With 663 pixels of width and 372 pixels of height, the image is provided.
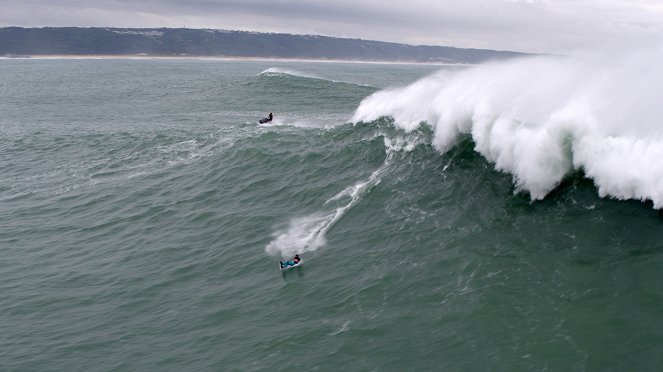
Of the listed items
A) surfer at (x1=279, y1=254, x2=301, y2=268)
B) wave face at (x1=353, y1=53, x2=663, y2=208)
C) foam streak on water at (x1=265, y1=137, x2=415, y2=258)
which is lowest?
surfer at (x1=279, y1=254, x2=301, y2=268)

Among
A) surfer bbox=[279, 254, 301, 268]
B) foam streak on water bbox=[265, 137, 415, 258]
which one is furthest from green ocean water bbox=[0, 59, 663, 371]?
surfer bbox=[279, 254, 301, 268]

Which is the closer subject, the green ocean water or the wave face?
the green ocean water

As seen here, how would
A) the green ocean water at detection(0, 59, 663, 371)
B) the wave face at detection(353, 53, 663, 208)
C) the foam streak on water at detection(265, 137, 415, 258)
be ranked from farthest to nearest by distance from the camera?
the foam streak on water at detection(265, 137, 415, 258) → the wave face at detection(353, 53, 663, 208) → the green ocean water at detection(0, 59, 663, 371)

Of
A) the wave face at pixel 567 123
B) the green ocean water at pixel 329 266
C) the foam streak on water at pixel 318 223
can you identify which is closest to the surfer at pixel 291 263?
the green ocean water at pixel 329 266

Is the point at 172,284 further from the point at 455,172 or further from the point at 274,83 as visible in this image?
the point at 274,83

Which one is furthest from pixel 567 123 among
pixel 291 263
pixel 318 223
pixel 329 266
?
pixel 291 263

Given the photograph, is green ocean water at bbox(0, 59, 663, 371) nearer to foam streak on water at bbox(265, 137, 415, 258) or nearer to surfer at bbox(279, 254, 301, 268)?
foam streak on water at bbox(265, 137, 415, 258)

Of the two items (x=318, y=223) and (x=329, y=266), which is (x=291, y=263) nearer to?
(x=329, y=266)
